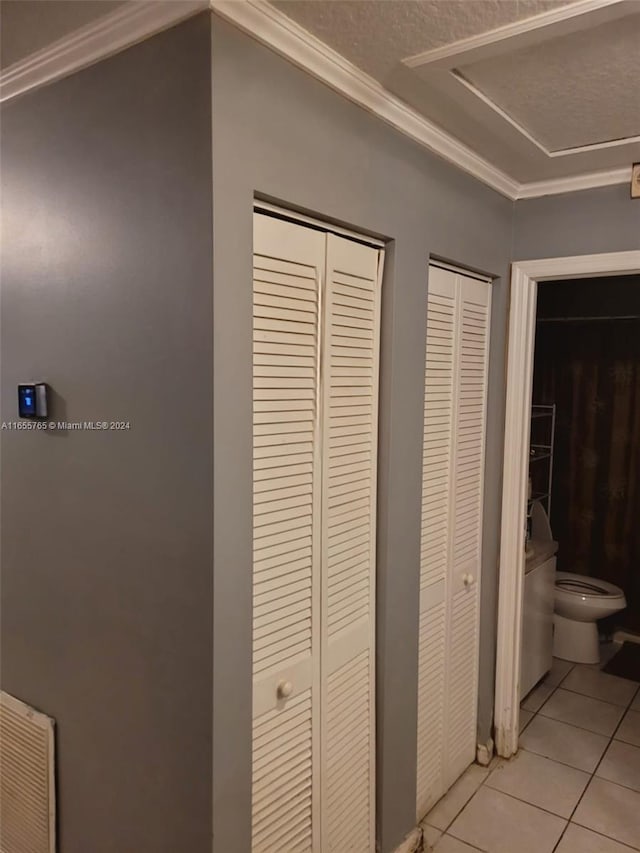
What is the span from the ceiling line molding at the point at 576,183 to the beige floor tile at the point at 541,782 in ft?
7.91

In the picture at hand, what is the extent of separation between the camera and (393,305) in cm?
187

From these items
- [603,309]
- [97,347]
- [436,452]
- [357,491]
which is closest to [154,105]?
[97,347]

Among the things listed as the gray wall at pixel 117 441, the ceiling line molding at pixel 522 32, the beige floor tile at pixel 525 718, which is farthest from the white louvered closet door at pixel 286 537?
the beige floor tile at pixel 525 718

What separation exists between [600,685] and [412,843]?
176cm

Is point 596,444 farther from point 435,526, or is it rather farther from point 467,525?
point 435,526

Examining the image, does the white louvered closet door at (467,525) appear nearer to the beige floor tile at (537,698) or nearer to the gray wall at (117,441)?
the beige floor tile at (537,698)

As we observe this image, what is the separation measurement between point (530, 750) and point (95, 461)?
2.38m

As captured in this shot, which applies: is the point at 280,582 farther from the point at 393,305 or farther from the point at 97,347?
the point at 393,305

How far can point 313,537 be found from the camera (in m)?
1.67

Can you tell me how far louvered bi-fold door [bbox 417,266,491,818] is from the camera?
86.9 inches

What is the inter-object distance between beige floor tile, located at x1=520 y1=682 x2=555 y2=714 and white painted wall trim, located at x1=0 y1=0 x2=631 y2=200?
2.71 meters

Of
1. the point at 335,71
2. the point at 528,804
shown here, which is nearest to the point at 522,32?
the point at 335,71

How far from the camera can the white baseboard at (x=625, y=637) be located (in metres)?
3.92

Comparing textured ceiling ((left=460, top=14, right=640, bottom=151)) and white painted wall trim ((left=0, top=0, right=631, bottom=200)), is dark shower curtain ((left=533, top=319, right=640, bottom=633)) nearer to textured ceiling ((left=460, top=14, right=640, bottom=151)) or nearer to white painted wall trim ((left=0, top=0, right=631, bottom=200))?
textured ceiling ((left=460, top=14, right=640, bottom=151))
